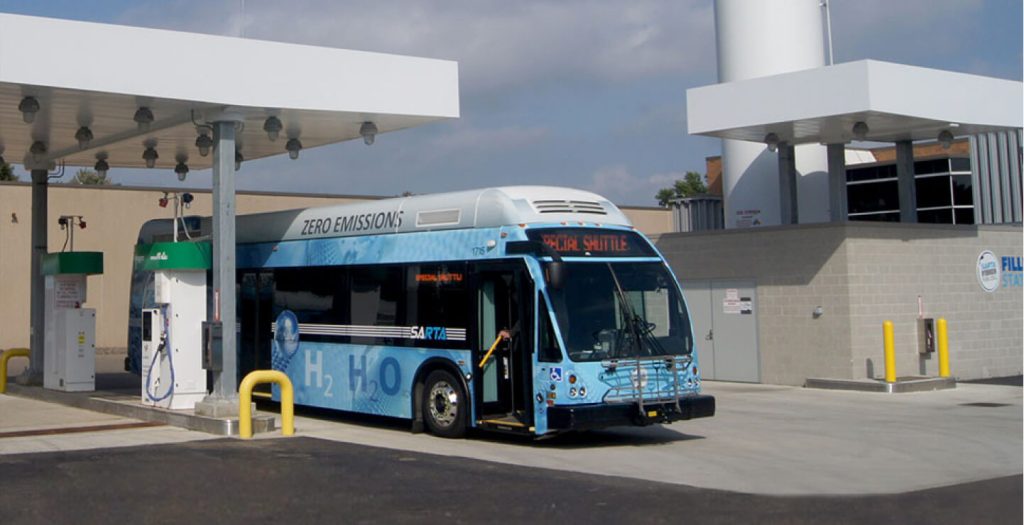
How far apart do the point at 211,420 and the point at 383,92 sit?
4.85 metres

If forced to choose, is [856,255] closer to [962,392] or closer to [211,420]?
[962,392]

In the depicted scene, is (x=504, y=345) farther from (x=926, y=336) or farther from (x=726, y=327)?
(x=926, y=336)

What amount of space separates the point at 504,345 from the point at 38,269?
1094cm

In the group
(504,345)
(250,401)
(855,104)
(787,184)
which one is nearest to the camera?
(504,345)

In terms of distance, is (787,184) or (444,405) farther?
(787,184)

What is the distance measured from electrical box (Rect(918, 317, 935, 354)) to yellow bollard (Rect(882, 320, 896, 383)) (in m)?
1.51

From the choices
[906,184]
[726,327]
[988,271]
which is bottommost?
[726,327]

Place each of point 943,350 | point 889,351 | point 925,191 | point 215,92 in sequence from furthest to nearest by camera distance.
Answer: point 925,191, point 943,350, point 889,351, point 215,92

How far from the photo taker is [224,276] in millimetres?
15031

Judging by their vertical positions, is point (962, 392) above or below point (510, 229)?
below

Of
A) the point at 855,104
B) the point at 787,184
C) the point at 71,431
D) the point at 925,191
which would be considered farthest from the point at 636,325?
the point at 925,191

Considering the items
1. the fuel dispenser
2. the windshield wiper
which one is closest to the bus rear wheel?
the windshield wiper

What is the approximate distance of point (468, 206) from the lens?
47.2 feet

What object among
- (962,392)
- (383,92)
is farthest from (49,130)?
(962,392)
